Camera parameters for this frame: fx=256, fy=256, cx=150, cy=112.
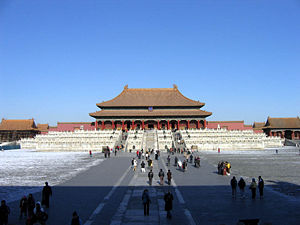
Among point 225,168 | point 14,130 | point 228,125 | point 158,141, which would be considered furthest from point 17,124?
point 225,168

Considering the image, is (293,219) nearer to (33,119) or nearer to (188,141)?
(188,141)

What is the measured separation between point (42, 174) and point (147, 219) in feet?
44.1

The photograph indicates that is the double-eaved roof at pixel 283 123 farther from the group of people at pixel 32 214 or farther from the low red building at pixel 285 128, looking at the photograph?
the group of people at pixel 32 214

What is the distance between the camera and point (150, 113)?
65.4 meters

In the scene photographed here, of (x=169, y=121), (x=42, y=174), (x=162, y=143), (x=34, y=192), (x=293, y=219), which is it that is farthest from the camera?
(x=169, y=121)

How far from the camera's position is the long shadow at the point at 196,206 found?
9.58 metres

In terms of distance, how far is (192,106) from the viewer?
2653 inches

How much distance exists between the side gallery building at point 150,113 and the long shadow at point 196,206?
48.4 m

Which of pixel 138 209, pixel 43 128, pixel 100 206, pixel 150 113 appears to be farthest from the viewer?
pixel 43 128

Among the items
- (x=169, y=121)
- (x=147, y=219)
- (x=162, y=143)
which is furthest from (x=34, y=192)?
(x=169, y=121)

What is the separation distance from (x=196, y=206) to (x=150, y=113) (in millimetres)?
54372

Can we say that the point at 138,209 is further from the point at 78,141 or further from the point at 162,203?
the point at 78,141

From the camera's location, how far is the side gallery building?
64.8 meters

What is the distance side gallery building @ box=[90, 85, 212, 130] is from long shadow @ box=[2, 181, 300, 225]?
48417mm
